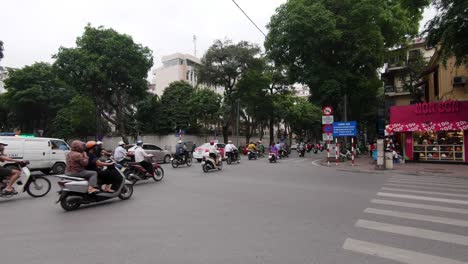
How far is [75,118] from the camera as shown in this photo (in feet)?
124

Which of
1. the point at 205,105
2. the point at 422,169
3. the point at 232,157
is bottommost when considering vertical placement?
the point at 422,169

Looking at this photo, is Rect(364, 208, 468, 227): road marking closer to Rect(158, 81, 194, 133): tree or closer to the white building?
Rect(158, 81, 194, 133): tree

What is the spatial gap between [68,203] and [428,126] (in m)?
21.6

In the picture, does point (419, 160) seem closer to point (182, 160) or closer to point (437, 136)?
point (437, 136)

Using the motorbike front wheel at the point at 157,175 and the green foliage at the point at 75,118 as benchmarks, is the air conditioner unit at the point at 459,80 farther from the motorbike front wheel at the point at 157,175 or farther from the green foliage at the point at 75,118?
the green foliage at the point at 75,118

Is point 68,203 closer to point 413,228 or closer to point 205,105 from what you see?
point 413,228

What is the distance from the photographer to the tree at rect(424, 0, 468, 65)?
13.2 m

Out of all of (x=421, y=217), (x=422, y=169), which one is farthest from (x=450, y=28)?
(x=421, y=217)

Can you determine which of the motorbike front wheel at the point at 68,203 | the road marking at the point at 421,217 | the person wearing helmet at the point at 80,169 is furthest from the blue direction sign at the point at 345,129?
the motorbike front wheel at the point at 68,203

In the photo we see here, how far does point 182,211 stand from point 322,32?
2027 centimetres

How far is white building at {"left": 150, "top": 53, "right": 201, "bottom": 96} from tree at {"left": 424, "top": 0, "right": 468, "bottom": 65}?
52.2m

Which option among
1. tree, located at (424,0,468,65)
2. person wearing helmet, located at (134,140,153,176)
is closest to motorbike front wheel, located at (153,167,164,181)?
person wearing helmet, located at (134,140,153,176)

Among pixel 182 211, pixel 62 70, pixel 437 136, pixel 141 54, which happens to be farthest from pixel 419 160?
pixel 62 70

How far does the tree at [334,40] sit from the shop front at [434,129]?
13.1 ft
